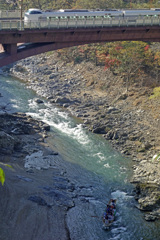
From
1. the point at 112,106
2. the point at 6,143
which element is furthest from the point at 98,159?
the point at 112,106

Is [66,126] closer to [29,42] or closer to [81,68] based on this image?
[29,42]

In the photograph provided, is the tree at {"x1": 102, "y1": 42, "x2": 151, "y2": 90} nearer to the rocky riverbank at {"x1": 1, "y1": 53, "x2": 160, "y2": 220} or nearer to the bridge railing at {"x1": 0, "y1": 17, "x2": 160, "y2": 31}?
the rocky riverbank at {"x1": 1, "y1": 53, "x2": 160, "y2": 220}

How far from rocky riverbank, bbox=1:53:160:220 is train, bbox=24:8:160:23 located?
1307 cm

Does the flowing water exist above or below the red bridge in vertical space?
below

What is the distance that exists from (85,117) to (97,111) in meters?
2.66

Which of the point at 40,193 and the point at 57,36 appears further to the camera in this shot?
the point at 57,36

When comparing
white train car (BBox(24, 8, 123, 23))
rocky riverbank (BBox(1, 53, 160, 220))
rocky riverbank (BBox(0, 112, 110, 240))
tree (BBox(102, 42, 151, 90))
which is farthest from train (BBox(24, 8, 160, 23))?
rocky riverbank (BBox(0, 112, 110, 240))

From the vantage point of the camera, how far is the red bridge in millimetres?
40812

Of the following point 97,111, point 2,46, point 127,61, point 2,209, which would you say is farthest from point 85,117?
point 2,209

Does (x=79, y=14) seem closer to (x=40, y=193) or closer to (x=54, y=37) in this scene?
(x=54, y=37)

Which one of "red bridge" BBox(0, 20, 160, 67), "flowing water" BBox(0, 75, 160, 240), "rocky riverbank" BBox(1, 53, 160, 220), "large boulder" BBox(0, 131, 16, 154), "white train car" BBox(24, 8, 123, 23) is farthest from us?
"white train car" BBox(24, 8, 123, 23)

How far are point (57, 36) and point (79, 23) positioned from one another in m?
3.68

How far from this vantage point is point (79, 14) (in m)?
51.0

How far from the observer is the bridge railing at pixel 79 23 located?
4078 cm
